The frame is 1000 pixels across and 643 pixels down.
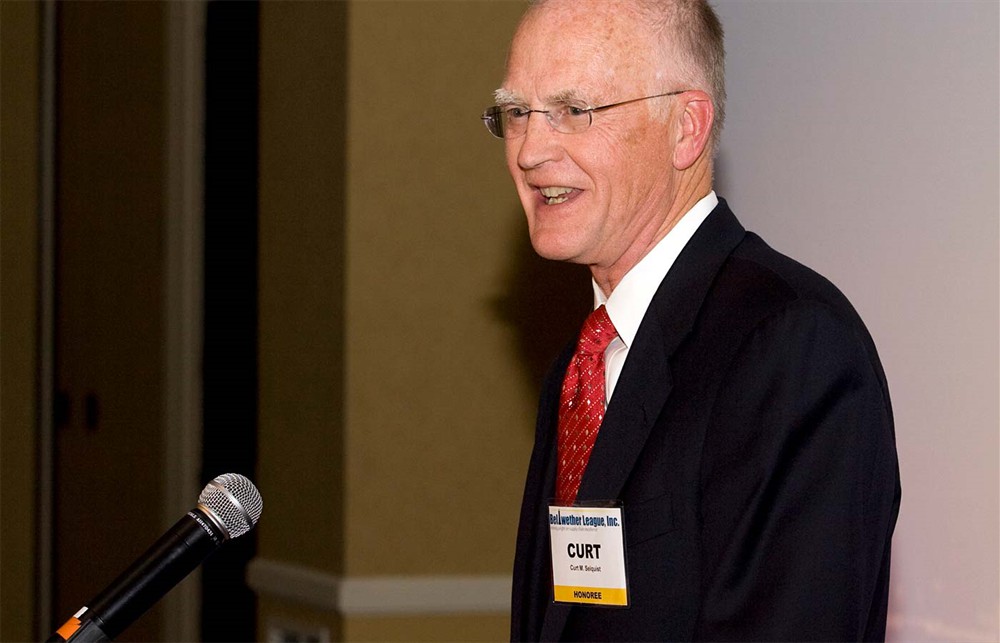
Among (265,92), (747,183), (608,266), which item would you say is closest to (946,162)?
(747,183)

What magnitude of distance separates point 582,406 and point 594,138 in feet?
1.28

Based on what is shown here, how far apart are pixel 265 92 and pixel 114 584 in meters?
2.91

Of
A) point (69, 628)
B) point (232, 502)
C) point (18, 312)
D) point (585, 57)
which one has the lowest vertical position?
point (69, 628)

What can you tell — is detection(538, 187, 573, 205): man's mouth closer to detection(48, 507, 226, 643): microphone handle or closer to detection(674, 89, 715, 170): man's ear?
detection(674, 89, 715, 170): man's ear

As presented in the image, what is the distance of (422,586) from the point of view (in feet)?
12.4

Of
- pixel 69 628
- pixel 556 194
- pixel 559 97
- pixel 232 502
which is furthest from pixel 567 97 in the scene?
pixel 69 628

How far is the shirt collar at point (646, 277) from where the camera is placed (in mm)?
1868

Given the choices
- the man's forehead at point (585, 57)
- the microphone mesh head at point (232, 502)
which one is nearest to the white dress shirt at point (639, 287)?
the man's forehead at point (585, 57)

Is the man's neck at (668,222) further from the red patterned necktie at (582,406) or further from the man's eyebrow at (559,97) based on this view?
the man's eyebrow at (559,97)

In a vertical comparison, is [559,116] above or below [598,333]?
above

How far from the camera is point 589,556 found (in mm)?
1665

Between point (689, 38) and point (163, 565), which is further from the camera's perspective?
point (689, 38)

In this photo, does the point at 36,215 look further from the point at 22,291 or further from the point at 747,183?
the point at 747,183

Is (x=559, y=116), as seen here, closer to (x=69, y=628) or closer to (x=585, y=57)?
(x=585, y=57)
